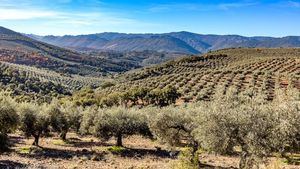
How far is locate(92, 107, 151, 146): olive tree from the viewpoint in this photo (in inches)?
2393

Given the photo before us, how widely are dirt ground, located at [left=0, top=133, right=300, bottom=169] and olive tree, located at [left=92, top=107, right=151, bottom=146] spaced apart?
210 centimetres

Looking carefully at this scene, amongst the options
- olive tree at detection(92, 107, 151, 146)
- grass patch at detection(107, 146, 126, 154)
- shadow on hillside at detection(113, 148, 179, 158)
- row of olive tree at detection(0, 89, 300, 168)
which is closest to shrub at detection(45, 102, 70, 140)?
olive tree at detection(92, 107, 151, 146)

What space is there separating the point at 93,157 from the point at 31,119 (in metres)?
13.5

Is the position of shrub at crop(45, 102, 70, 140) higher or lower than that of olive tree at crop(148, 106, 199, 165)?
lower

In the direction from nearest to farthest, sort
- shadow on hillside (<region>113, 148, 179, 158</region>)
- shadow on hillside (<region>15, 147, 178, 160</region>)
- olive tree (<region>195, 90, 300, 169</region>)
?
olive tree (<region>195, 90, 300, 169</region>)
shadow on hillside (<region>15, 147, 178, 160</region>)
shadow on hillside (<region>113, 148, 179, 158</region>)

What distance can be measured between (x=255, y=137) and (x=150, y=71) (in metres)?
142

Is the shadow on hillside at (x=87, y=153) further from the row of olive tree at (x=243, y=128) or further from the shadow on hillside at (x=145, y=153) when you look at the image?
the row of olive tree at (x=243, y=128)

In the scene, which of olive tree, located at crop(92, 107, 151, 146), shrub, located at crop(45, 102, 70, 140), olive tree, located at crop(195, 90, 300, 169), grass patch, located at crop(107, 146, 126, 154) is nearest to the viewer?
olive tree, located at crop(195, 90, 300, 169)

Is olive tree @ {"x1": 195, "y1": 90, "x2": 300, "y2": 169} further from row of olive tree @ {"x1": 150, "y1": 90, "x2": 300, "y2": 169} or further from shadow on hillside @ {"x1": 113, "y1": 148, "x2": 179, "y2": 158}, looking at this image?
shadow on hillside @ {"x1": 113, "y1": 148, "x2": 179, "y2": 158}

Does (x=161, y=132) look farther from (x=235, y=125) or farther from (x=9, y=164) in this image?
(x=9, y=164)

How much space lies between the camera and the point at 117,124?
6075 centimetres

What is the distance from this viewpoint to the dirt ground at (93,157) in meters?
43.8

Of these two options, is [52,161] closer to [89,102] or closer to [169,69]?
[89,102]

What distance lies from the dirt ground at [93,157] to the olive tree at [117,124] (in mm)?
2096
